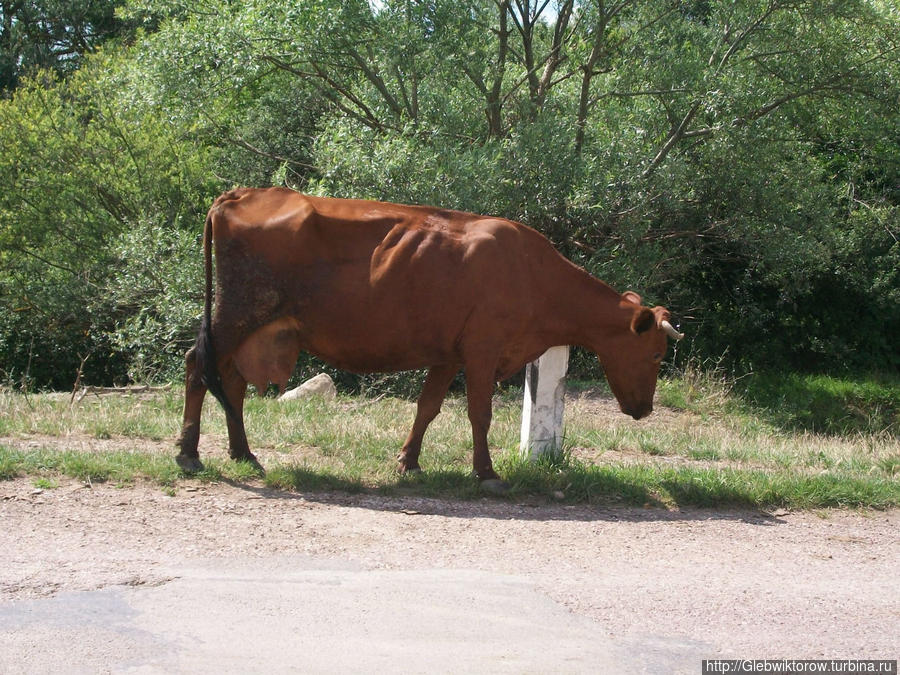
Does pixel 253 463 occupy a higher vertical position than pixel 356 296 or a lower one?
lower

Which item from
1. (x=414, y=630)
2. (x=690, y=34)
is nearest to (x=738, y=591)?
(x=414, y=630)

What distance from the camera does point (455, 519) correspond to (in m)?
6.93

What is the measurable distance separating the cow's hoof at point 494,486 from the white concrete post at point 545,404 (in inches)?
26.8

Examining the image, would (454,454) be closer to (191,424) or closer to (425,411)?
(425,411)

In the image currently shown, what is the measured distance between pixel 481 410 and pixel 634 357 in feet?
4.62

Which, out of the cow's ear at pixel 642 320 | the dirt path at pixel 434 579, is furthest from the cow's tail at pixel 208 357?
the cow's ear at pixel 642 320

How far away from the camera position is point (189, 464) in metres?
7.54

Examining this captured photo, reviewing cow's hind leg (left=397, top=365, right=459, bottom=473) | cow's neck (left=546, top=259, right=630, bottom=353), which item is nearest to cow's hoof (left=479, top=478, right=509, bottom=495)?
cow's hind leg (left=397, top=365, right=459, bottom=473)

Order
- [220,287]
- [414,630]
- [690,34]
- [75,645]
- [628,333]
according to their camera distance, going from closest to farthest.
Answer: [75,645] < [414,630] < [220,287] < [628,333] < [690,34]

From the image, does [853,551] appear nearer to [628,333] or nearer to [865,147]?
[628,333]

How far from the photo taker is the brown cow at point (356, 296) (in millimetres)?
7602

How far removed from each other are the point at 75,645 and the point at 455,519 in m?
3.02

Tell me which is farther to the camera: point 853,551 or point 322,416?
point 322,416

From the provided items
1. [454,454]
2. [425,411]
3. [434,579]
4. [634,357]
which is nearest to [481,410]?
[425,411]
